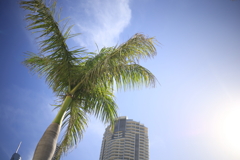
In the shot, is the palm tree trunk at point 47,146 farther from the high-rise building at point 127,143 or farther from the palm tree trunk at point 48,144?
the high-rise building at point 127,143

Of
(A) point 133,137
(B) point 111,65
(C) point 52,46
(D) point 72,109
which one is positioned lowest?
(D) point 72,109

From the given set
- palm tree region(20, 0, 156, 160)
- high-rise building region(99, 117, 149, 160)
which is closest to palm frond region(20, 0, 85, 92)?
palm tree region(20, 0, 156, 160)

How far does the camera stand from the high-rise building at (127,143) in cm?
7997

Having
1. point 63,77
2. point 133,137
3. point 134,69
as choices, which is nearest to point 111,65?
point 134,69

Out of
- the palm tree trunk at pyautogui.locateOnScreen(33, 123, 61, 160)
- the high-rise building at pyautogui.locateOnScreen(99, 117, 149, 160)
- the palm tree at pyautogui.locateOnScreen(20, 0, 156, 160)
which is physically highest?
the high-rise building at pyautogui.locateOnScreen(99, 117, 149, 160)

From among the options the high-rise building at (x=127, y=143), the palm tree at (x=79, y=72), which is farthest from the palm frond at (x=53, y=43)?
the high-rise building at (x=127, y=143)

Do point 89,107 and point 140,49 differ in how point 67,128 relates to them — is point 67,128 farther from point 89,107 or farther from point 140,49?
point 140,49

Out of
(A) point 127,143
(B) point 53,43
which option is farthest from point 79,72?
A: (A) point 127,143

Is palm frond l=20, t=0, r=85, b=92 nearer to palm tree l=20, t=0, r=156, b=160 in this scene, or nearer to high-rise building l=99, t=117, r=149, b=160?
palm tree l=20, t=0, r=156, b=160

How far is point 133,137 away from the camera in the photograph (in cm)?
8638

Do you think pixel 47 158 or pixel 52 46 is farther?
pixel 52 46

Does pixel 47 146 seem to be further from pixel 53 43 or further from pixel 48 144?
pixel 53 43

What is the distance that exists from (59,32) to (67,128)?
2.09 metres

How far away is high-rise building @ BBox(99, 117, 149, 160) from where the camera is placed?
262ft
